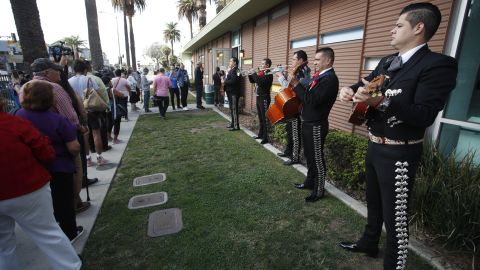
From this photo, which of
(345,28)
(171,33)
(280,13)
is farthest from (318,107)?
(171,33)

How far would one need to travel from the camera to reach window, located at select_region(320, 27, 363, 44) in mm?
4865

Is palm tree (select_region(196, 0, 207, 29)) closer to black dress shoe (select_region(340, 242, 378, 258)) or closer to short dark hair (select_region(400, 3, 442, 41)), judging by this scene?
black dress shoe (select_region(340, 242, 378, 258))

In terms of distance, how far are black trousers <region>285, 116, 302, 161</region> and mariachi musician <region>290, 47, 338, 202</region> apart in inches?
44.9

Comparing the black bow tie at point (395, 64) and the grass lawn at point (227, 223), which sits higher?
the black bow tie at point (395, 64)

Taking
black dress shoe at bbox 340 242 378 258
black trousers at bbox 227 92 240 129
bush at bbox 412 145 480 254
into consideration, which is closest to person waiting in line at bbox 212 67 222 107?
black trousers at bbox 227 92 240 129

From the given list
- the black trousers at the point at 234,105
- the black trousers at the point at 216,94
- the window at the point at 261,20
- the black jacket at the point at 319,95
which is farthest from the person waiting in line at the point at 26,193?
the black trousers at the point at 216,94

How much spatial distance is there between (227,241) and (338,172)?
2221 millimetres

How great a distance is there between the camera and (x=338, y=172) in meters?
4.30

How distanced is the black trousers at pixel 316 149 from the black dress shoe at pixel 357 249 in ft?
3.35

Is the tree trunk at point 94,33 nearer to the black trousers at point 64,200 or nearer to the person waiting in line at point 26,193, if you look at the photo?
the black trousers at point 64,200

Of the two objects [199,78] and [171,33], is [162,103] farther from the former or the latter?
[171,33]

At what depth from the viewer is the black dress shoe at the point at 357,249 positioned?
2650 mm

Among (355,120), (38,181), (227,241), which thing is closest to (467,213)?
(355,120)

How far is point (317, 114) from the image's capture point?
349 centimetres
